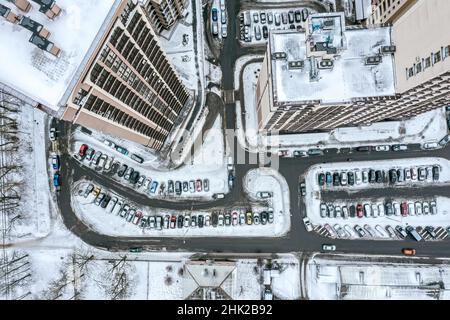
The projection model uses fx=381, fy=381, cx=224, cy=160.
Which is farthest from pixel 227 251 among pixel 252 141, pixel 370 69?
pixel 370 69

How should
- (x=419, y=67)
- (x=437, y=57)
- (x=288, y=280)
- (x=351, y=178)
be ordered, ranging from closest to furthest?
1. (x=437, y=57)
2. (x=419, y=67)
3. (x=288, y=280)
4. (x=351, y=178)

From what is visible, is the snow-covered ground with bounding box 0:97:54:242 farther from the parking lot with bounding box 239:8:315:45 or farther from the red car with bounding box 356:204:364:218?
the red car with bounding box 356:204:364:218

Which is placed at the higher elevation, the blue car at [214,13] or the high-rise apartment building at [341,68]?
the blue car at [214,13]

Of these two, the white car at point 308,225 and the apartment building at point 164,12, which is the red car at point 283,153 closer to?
the white car at point 308,225

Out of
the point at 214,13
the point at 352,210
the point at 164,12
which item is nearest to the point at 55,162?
the point at 164,12

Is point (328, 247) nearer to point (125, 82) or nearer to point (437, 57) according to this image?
point (437, 57)

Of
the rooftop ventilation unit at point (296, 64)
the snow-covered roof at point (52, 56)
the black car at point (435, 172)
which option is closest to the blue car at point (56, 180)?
the snow-covered roof at point (52, 56)
